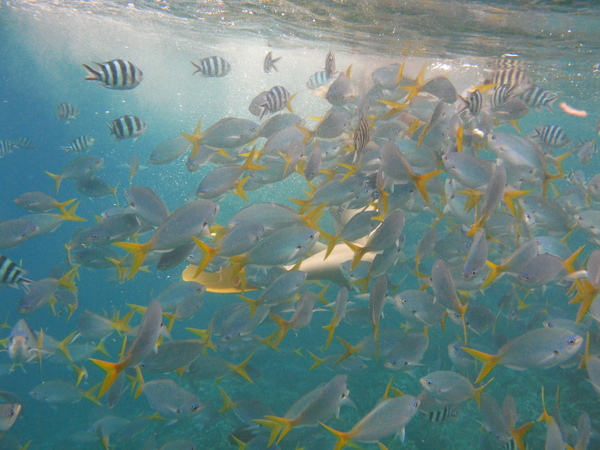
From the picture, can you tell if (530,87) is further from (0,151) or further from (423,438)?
(0,151)

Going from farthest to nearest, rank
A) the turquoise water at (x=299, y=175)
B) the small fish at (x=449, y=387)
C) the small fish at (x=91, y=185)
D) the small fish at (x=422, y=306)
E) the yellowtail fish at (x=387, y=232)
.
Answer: the turquoise water at (x=299, y=175) → the small fish at (x=91, y=185) → the small fish at (x=422, y=306) → the small fish at (x=449, y=387) → the yellowtail fish at (x=387, y=232)

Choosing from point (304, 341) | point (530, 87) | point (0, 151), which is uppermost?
point (530, 87)

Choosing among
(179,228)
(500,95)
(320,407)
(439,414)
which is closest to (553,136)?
(500,95)

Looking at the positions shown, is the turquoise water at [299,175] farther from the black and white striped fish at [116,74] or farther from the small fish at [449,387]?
the black and white striped fish at [116,74]

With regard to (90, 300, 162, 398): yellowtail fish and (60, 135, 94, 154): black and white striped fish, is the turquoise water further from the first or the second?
(90, 300, 162, 398): yellowtail fish

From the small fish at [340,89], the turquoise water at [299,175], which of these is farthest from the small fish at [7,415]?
the small fish at [340,89]

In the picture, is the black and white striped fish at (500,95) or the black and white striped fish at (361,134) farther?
the black and white striped fish at (500,95)

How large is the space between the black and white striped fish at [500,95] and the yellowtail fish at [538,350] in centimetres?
296

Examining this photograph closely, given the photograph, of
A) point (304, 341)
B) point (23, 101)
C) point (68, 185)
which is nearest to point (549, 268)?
point (304, 341)

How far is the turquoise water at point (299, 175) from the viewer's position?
22.7 ft

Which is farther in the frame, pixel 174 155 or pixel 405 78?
pixel 405 78

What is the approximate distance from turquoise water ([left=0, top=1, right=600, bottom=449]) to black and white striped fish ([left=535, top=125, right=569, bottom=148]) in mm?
920

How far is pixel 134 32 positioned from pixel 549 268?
26292 millimetres

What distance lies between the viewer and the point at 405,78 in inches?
216
